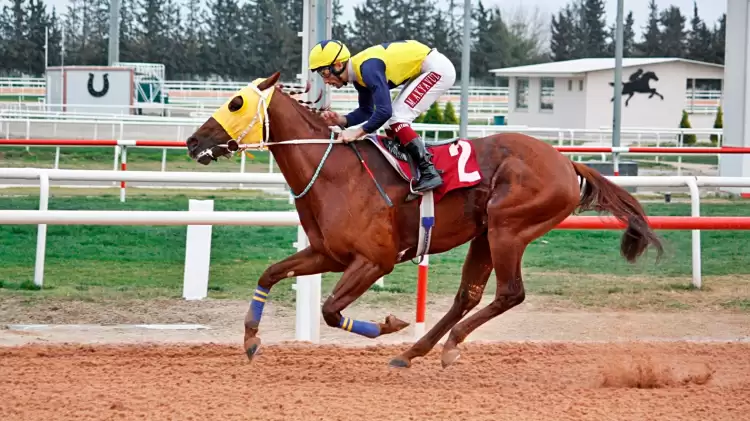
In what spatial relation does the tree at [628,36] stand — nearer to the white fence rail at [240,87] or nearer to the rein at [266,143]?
the white fence rail at [240,87]

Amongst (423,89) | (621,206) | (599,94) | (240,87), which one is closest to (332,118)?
(423,89)

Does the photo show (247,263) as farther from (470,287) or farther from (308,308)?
(470,287)

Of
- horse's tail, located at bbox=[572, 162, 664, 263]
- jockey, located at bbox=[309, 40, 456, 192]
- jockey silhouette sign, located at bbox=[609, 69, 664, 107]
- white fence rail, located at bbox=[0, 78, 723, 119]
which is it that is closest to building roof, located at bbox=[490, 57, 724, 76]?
jockey silhouette sign, located at bbox=[609, 69, 664, 107]

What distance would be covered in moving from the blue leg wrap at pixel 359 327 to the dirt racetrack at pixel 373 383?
23cm

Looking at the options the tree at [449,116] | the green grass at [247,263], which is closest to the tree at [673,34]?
the tree at [449,116]

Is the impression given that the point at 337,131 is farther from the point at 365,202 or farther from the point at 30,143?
the point at 30,143

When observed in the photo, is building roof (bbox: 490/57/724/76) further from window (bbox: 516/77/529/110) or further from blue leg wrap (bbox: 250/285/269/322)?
blue leg wrap (bbox: 250/285/269/322)

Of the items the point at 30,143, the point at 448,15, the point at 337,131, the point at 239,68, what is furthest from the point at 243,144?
the point at 448,15

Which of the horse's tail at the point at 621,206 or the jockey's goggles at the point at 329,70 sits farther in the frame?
the horse's tail at the point at 621,206

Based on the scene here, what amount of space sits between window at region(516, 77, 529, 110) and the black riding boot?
114ft

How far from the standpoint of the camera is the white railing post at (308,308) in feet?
20.8

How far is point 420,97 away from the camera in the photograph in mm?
5586

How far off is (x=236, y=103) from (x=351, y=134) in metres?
0.59

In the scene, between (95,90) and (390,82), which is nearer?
(390,82)
